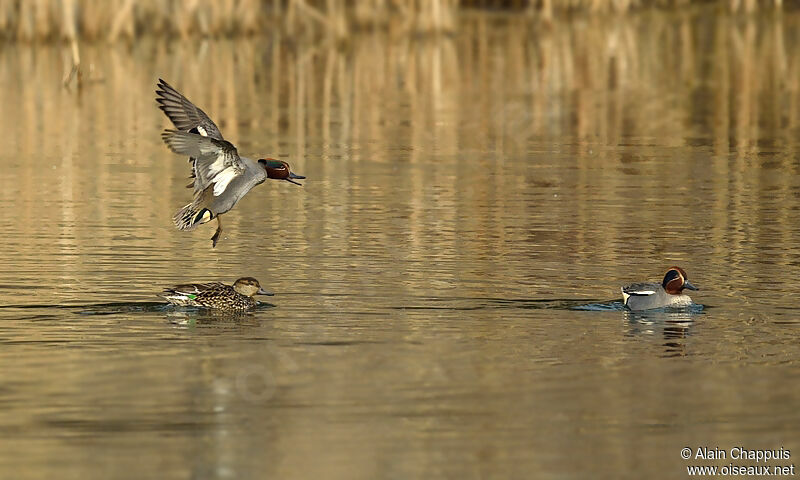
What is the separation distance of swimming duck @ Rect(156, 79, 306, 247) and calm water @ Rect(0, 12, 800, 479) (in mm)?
724

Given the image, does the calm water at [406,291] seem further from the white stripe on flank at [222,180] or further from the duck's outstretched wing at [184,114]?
the duck's outstretched wing at [184,114]

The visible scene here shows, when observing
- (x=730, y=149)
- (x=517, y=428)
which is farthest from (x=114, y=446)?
(x=730, y=149)

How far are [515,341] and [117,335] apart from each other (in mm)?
2396

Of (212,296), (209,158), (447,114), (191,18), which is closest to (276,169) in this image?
(209,158)

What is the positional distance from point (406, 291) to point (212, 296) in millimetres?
1430

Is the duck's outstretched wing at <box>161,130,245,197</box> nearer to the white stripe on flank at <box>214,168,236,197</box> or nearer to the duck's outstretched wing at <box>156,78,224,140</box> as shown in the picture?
the white stripe on flank at <box>214,168,236,197</box>

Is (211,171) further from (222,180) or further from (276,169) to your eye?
(276,169)

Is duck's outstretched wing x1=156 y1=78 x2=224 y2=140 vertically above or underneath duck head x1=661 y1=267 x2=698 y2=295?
above

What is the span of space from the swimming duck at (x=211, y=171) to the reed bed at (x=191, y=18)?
18.6 metres

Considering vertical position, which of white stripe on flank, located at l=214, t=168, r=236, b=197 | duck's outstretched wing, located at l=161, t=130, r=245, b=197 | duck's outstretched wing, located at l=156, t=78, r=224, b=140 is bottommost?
white stripe on flank, located at l=214, t=168, r=236, b=197

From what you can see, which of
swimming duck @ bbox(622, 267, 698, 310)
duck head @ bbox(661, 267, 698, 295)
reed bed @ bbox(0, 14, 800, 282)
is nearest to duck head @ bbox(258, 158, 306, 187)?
reed bed @ bbox(0, 14, 800, 282)

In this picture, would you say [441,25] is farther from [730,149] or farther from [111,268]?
[111,268]

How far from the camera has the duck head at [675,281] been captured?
1102 centimetres

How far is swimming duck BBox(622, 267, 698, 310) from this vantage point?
36.2 feet
